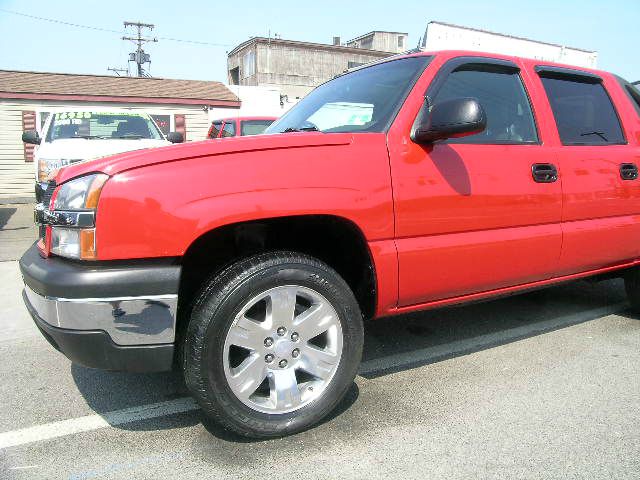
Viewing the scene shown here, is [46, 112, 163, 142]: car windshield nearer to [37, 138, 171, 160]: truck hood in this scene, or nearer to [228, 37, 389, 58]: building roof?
[37, 138, 171, 160]: truck hood

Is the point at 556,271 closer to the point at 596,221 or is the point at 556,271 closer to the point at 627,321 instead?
the point at 596,221

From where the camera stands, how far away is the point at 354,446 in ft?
7.48

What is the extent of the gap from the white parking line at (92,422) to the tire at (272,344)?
20.6 inches

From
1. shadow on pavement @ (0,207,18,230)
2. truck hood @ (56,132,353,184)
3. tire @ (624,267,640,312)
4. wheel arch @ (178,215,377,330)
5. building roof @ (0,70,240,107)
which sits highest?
building roof @ (0,70,240,107)

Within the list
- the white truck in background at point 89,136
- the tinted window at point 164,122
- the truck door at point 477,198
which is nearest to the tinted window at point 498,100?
the truck door at point 477,198

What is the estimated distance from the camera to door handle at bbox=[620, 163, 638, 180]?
333cm

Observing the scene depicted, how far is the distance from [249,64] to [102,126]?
1438 inches

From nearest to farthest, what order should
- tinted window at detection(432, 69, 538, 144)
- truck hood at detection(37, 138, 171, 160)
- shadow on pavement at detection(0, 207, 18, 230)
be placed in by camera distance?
tinted window at detection(432, 69, 538, 144) → truck hood at detection(37, 138, 171, 160) → shadow on pavement at detection(0, 207, 18, 230)

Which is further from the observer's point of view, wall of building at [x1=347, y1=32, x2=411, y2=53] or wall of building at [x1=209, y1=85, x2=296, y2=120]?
wall of building at [x1=347, y1=32, x2=411, y2=53]

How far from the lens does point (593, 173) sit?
3.18 m

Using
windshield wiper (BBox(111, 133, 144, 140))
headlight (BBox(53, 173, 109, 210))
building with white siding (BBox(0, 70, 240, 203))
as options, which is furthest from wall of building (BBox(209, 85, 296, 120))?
headlight (BBox(53, 173, 109, 210))

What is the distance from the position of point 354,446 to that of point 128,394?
4.23ft

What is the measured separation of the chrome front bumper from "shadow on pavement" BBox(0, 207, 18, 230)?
8.19m

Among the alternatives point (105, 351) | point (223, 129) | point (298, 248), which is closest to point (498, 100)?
point (298, 248)
